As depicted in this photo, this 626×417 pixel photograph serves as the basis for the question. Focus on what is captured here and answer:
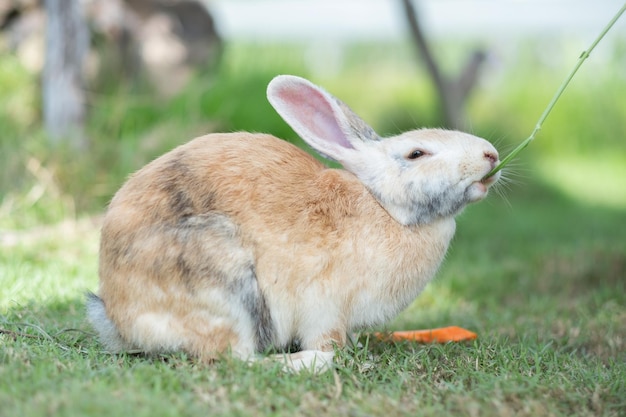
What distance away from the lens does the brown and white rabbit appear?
3.30 m

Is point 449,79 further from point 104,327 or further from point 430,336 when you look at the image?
point 104,327

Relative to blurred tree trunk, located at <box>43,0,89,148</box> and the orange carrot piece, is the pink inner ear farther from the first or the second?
blurred tree trunk, located at <box>43,0,89,148</box>

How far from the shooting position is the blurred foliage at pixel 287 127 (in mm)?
6332

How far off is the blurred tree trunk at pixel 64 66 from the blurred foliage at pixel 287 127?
225 millimetres

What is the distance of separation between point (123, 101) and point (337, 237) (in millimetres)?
4631

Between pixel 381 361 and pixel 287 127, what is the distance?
4.85 m

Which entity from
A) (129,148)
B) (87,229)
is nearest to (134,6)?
(129,148)

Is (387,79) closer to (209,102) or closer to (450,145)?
(209,102)

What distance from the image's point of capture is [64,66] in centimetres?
705

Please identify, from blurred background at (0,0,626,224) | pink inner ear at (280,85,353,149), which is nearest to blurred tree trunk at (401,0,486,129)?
blurred background at (0,0,626,224)

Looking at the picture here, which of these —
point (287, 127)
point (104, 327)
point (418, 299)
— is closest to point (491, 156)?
point (104, 327)

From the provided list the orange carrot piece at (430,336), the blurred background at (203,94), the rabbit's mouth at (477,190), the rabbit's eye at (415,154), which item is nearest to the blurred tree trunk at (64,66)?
the blurred background at (203,94)

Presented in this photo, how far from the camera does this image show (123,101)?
7.61m

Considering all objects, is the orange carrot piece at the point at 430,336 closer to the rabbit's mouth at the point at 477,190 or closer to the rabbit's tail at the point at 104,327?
the rabbit's mouth at the point at 477,190
